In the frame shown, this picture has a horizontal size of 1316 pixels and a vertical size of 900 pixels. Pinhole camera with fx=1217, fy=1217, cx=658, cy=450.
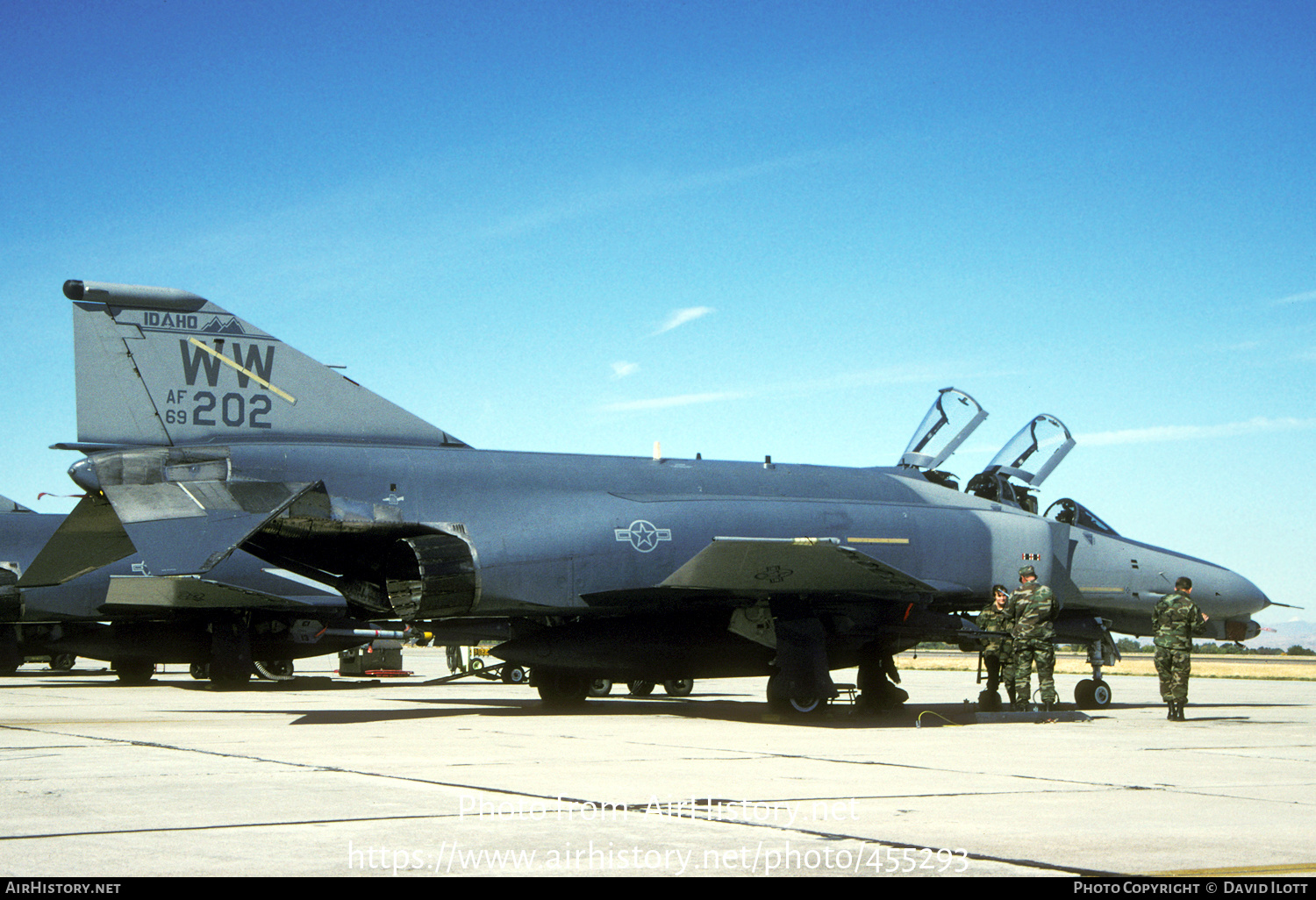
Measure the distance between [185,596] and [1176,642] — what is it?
14604 mm

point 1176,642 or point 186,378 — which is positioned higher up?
point 186,378

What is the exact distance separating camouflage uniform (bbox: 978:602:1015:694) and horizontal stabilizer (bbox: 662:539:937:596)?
1663 mm

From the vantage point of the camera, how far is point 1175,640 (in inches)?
562

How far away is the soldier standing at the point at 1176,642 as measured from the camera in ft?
45.9

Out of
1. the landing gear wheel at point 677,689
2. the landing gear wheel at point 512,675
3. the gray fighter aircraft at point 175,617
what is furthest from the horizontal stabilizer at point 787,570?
the gray fighter aircraft at point 175,617

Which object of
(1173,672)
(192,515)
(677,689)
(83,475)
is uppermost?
(83,475)

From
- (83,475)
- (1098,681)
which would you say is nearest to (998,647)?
(1098,681)

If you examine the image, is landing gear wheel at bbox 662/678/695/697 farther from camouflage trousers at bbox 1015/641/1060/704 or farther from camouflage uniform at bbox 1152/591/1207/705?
camouflage uniform at bbox 1152/591/1207/705

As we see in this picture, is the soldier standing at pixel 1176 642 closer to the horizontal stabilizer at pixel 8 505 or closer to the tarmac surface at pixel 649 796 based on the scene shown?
the tarmac surface at pixel 649 796

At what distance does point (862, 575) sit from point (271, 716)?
6847 millimetres

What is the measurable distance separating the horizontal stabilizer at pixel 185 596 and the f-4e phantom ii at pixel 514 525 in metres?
4.77

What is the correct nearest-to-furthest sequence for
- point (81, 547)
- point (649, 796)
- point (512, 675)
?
1. point (649, 796)
2. point (81, 547)
3. point (512, 675)

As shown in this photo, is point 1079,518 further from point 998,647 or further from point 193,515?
point 193,515
